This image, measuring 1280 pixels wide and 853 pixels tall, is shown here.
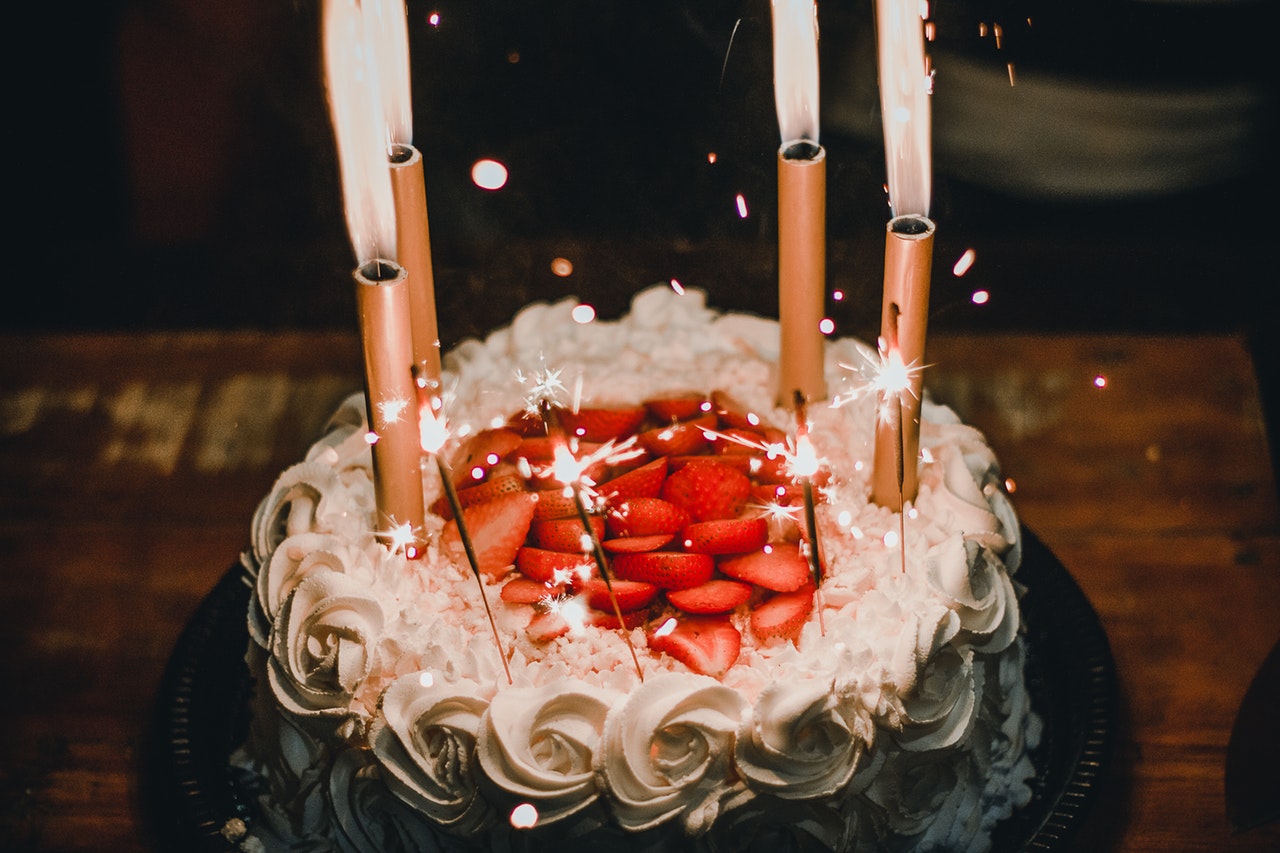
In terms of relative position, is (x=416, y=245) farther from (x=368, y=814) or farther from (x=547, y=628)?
(x=368, y=814)

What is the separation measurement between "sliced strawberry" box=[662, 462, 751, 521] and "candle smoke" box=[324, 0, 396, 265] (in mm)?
445

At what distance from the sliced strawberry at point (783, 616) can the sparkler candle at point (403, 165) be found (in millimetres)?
491

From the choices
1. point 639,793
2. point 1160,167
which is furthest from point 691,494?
point 1160,167

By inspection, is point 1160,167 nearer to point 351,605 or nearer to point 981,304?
point 981,304

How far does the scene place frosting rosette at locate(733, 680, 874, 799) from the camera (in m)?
1.28

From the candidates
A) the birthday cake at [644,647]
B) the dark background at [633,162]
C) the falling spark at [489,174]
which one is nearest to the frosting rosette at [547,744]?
the birthday cake at [644,647]

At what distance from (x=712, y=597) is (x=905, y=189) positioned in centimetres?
47

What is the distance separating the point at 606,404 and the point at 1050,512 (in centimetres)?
67

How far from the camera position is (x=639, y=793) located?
128cm

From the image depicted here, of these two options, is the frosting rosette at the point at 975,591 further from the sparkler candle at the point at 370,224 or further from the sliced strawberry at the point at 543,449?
the sparkler candle at the point at 370,224

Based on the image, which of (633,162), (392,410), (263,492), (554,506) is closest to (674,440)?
(554,506)

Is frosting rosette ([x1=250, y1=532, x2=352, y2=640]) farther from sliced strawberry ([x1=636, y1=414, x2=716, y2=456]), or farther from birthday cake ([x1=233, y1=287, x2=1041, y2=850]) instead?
sliced strawberry ([x1=636, y1=414, x2=716, y2=456])

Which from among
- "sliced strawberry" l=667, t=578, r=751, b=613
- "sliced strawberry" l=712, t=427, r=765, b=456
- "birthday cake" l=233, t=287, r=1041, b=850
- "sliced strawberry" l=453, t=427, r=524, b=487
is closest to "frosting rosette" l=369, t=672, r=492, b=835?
"birthday cake" l=233, t=287, r=1041, b=850

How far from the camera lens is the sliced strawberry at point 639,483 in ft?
5.10
